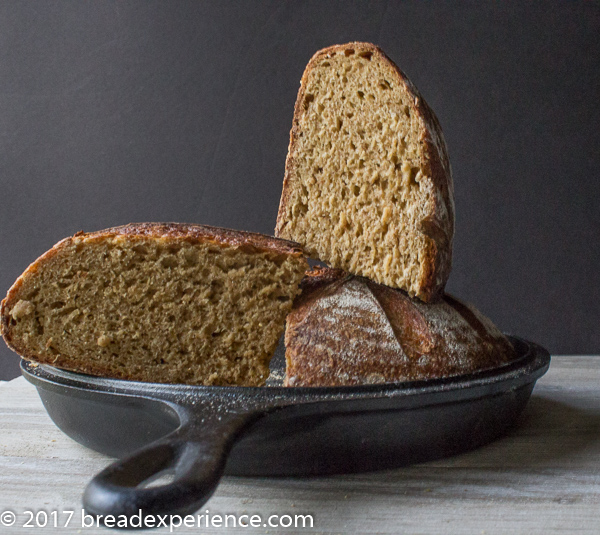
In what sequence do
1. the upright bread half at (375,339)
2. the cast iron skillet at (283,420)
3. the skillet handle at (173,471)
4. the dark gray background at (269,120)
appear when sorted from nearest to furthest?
the skillet handle at (173,471)
the cast iron skillet at (283,420)
the upright bread half at (375,339)
the dark gray background at (269,120)

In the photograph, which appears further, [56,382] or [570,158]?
[570,158]

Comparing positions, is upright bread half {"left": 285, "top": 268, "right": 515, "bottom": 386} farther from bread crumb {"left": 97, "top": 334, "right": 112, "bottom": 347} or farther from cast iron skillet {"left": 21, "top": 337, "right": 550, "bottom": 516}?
bread crumb {"left": 97, "top": 334, "right": 112, "bottom": 347}

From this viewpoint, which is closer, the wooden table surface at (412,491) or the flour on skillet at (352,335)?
the wooden table surface at (412,491)

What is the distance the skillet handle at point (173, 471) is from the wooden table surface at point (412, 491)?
163 mm

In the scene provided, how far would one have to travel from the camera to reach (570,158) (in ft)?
7.28

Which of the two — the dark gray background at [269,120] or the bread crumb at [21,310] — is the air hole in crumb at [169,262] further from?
the dark gray background at [269,120]

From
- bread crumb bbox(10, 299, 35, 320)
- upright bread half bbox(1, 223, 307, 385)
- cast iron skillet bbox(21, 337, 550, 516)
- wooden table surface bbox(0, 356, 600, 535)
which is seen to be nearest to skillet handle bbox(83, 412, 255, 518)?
cast iron skillet bbox(21, 337, 550, 516)

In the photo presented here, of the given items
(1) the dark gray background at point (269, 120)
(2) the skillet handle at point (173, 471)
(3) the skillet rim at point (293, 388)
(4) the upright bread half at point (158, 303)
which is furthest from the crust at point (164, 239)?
(1) the dark gray background at point (269, 120)

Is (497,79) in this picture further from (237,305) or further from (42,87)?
(42,87)

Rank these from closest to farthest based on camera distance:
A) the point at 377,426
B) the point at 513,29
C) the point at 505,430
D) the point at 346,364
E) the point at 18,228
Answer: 1. the point at 377,426
2. the point at 346,364
3. the point at 505,430
4. the point at 513,29
5. the point at 18,228

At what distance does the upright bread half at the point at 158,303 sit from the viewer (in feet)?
3.85

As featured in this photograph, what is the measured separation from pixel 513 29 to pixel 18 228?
2001 mm

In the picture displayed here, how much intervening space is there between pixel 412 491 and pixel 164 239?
25.1 inches

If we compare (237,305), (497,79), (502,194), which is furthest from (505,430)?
(497,79)
